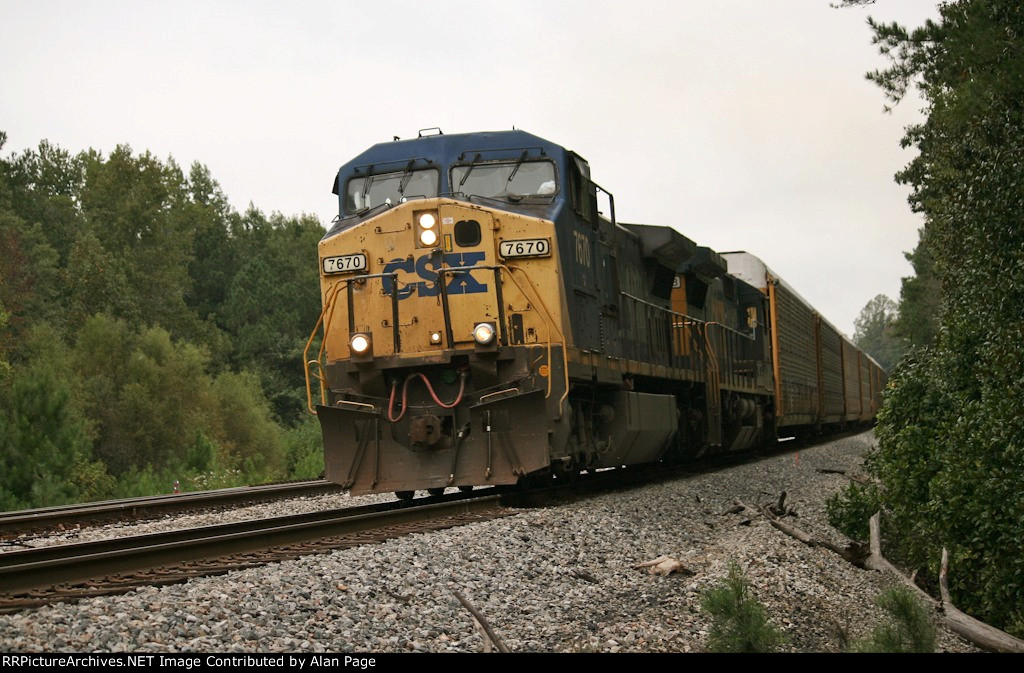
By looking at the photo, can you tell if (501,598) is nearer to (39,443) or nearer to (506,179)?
(506,179)

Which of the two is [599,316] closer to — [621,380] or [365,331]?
[621,380]

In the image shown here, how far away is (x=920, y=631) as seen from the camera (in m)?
4.88

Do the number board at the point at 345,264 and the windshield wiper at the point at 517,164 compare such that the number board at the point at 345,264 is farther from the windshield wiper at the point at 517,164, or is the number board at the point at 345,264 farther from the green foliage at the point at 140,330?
the green foliage at the point at 140,330

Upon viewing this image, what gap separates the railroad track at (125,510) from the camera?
9992 millimetres

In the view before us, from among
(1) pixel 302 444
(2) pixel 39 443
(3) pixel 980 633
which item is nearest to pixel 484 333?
(3) pixel 980 633

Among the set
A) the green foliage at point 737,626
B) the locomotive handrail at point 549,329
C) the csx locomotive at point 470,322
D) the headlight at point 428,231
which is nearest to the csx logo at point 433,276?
the csx locomotive at point 470,322

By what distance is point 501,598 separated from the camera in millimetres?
5875

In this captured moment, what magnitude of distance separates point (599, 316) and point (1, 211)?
136 ft

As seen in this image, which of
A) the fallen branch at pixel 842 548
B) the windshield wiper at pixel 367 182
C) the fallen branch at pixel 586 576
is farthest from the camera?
the windshield wiper at pixel 367 182

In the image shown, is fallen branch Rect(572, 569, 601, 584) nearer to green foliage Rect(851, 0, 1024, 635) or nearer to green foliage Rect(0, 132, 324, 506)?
green foliage Rect(851, 0, 1024, 635)

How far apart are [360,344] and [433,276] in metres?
0.95

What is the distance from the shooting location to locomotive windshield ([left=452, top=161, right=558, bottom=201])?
34.5 feet

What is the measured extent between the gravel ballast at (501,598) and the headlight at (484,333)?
1.68 meters

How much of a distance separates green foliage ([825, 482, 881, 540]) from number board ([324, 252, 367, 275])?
5.41m
